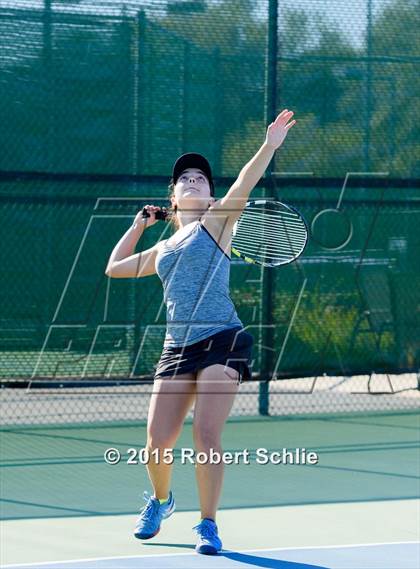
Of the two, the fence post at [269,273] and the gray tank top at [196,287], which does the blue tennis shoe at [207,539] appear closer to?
the gray tank top at [196,287]

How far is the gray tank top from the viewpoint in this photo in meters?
4.99

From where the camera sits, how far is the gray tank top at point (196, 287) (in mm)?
4992

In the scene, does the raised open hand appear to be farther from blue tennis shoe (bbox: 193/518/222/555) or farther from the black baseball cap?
blue tennis shoe (bbox: 193/518/222/555)

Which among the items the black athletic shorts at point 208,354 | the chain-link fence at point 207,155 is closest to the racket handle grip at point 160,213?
the black athletic shorts at point 208,354

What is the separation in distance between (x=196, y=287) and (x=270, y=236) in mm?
1836

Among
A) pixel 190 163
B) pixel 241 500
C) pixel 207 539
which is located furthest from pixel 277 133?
pixel 241 500

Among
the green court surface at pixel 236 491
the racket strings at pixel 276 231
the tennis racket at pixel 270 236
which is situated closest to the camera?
the green court surface at pixel 236 491

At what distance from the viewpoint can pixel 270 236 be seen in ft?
22.3

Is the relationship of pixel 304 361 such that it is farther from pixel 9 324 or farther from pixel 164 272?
pixel 164 272

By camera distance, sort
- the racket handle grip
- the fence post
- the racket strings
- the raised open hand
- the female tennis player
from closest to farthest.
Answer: the raised open hand < the female tennis player < the racket handle grip < the racket strings < the fence post

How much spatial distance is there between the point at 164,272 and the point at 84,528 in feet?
4.16

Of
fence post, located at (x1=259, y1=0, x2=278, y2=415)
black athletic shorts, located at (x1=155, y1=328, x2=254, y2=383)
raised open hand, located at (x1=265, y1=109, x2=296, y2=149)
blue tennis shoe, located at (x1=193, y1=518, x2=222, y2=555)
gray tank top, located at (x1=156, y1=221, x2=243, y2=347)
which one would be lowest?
blue tennis shoe, located at (x1=193, y1=518, x2=222, y2=555)

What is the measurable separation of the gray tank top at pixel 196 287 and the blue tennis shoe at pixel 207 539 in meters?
0.72

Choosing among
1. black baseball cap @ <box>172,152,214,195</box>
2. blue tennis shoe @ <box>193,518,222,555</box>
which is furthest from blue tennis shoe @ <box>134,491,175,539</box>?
black baseball cap @ <box>172,152,214,195</box>
